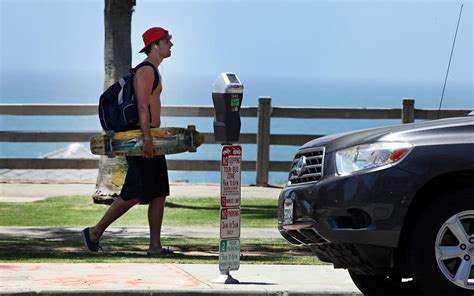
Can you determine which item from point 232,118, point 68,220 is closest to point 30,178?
point 68,220

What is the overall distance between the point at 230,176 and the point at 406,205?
189cm

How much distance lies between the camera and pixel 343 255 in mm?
8484

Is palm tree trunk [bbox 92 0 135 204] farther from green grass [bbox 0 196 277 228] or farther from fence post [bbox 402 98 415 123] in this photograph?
fence post [bbox 402 98 415 123]

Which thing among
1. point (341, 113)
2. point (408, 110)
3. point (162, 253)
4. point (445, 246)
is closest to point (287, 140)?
point (341, 113)

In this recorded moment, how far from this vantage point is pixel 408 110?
1961 cm

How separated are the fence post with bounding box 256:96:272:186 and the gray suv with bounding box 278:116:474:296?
35.0 feet

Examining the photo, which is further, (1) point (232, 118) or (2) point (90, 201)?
(2) point (90, 201)

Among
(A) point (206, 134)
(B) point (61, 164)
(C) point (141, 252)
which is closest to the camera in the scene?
(C) point (141, 252)

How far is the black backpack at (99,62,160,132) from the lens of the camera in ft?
36.0

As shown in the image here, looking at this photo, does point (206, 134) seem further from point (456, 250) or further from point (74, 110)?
point (456, 250)

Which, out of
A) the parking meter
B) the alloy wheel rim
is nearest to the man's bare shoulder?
the parking meter

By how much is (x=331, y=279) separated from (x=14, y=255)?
303 cm

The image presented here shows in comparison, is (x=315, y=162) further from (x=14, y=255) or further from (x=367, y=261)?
(x=14, y=255)

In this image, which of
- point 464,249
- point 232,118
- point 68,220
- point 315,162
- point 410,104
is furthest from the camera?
point 410,104
